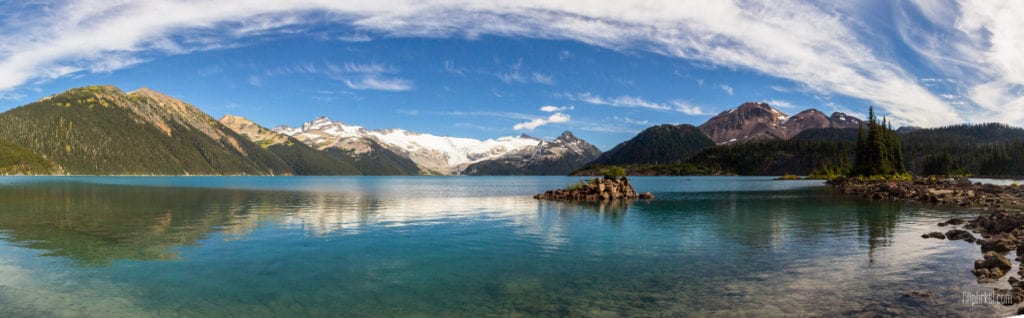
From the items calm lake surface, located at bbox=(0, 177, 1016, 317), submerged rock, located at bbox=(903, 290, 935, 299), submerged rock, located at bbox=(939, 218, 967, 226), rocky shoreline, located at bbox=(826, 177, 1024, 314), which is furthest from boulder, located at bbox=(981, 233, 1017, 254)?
submerged rock, located at bbox=(903, 290, 935, 299)

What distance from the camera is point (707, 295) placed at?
2023 centimetres

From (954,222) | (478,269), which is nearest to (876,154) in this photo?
(954,222)

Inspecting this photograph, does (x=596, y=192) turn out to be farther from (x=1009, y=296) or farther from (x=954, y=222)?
(x=1009, y=296)

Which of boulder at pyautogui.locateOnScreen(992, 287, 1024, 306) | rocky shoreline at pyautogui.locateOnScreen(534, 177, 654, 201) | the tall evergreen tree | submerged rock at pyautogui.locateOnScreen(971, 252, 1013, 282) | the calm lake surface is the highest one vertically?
the tall evergreen tree

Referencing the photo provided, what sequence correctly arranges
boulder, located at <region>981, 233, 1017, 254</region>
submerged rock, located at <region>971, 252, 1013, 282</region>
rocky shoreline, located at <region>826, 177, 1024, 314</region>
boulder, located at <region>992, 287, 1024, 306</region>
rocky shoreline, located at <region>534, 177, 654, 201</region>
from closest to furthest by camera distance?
boulder, located at <region>992, 287, 1024, 306</region> → rocky shoreline, located at <region>826, 177, 1024, 314</region> → submerged rock, located at <region>971, 252, 1013, 282</region> → boulder, located at <region>981, 233, 1017, 254</region> → rocky shoreline, located at <region>534, 177, 654, 201</region>

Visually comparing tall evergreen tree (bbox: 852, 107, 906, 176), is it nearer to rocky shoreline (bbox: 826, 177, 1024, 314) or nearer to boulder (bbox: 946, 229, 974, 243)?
rocky shoreline (bbox: 826, 177, 1024, 314)

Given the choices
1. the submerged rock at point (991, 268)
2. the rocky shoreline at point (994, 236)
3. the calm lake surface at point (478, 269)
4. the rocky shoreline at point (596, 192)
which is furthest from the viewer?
the rocky shoreline at point (596, 192)

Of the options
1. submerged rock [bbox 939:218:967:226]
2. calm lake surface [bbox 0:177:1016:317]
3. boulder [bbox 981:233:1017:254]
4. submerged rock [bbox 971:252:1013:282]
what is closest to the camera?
calm lake surface [bbox 0:177:1016:317]

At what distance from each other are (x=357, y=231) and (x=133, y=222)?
2304 centimetres

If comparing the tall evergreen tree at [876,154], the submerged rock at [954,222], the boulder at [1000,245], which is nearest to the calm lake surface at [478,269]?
the submerged rock at [954,222]

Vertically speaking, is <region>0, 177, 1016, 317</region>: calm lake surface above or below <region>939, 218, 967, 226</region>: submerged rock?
below

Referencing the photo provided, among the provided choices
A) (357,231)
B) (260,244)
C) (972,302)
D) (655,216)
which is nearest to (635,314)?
(972,302)

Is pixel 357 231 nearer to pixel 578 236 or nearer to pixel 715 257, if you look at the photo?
pixel 578 236

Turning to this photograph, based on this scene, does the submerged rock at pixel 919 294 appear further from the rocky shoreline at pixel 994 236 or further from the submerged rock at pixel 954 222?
the submerged rock at pixel 954 222
